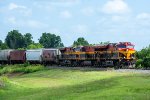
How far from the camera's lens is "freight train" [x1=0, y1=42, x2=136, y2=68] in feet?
203

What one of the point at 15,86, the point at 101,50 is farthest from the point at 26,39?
the point at 15,86

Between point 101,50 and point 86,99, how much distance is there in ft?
130

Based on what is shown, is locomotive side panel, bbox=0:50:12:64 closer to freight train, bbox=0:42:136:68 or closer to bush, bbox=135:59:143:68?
freight train, bbox=0:42:136:68

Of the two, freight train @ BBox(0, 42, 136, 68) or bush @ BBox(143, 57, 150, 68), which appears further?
freight train @ BBox(0, 42, 136, 68)

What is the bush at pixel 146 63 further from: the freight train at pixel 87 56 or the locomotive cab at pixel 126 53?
the locomotive cab at pixel 126 53

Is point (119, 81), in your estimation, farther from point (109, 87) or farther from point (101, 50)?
point (101, 50)

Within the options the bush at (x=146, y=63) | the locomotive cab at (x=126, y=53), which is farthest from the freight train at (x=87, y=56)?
the bush at (x=146, y=63)

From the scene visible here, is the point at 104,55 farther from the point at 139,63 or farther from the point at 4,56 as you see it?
the point at 4,56

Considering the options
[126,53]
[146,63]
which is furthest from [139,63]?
[126,53]

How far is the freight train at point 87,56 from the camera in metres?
61.8

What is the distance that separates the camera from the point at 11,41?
19875cm

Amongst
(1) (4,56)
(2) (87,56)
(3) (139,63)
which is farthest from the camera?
(1) (4,56)

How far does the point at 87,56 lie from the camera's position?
69250mm

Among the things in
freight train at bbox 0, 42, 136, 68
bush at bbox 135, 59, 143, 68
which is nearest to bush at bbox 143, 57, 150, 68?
bush at bbox 135, 59, 143, 68
